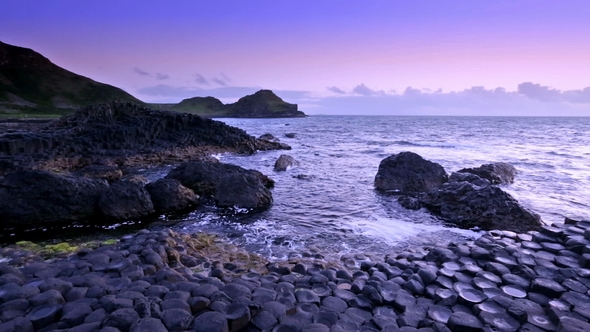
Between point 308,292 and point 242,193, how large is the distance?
285 inches

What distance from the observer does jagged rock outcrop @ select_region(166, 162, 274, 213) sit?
11.6 m

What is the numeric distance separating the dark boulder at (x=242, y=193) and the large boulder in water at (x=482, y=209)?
5.52 m

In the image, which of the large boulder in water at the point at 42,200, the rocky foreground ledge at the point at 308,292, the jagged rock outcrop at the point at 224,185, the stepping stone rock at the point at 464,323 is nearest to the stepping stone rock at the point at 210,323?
the rocky foreground ledge at the point at 308,292

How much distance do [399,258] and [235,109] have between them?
506 feet

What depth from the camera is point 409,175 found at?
1427cm

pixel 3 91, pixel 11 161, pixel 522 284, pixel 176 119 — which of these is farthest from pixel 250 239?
pixel 3 91

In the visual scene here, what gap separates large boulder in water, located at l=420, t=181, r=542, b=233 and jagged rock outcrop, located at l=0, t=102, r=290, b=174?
17972mm

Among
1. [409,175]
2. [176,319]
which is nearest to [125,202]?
[176,319]

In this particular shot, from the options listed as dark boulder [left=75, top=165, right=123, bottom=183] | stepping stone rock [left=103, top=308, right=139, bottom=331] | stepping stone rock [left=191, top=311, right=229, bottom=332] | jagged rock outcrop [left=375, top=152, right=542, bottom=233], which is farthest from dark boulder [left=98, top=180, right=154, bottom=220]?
jagged rock outcrop [left=375, top=152, right=542, bottom=233]

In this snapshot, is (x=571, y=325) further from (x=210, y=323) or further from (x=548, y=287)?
(x=210, y=323)

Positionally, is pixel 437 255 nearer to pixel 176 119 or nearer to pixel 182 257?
pixel 182 257

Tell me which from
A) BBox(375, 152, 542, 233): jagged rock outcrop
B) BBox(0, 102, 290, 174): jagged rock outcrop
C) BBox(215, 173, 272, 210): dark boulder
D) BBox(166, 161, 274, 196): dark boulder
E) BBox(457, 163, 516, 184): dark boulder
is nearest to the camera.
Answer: BBox(375, 152, 542, 233): jagged rock outcrop

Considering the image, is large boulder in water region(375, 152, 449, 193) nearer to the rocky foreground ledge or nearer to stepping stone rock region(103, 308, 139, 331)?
the rocky foreground ledge

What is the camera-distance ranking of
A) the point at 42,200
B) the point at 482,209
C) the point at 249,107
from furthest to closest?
the point at 249,107 → the point at 482,209 → the point at 42,200
